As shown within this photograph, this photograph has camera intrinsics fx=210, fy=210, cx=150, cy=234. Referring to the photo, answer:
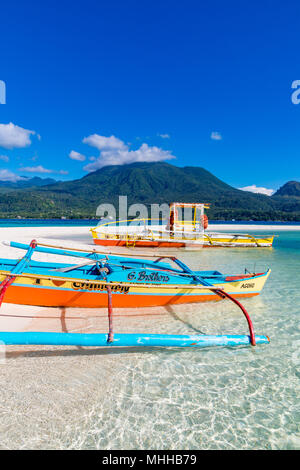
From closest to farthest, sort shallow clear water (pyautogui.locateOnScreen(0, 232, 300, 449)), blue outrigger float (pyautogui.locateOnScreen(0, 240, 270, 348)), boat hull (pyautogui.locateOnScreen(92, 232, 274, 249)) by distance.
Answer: shallow clear water (pyautogui.locateOnScreen(0, 232, 300, 449)), blue outrigger float (pyautogui.locateOnScreen(0, 240, 270, 348)), boat hull (pyautogui.locateOnScreen(92, 232, 274, 249))

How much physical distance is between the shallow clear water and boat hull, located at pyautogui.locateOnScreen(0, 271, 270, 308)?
2.04 meters

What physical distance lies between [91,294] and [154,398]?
4.00m

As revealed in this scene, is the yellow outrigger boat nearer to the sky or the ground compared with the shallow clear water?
nearer to the sky

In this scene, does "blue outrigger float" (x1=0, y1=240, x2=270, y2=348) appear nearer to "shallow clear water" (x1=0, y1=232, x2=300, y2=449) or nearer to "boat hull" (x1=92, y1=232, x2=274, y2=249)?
"shallow clear water" (x1=0, y1=232, x2=300, y2=449)

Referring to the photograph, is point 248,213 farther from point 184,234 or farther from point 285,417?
point 285,417

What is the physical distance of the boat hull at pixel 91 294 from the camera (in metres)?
7.01

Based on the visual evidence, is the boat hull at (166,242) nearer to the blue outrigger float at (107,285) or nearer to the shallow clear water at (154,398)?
the blue outrigger float at (107,285)

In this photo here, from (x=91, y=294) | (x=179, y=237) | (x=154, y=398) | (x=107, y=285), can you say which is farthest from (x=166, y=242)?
(x=154, y=398)

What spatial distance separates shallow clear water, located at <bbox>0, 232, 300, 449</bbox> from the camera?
11.5ft

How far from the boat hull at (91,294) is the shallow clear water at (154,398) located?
80.2 inches

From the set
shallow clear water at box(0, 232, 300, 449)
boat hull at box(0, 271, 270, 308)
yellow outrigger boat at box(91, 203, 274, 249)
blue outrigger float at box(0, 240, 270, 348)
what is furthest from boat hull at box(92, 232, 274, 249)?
shallow clear water at box(0, 232, 300, 449)

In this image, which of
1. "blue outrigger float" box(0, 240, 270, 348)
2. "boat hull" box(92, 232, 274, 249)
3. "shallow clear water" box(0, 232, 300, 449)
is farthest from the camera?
"boat hull" box(92, 232, 274, 249)

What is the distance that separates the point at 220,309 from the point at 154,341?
4817mm

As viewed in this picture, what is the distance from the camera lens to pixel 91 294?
739cm
